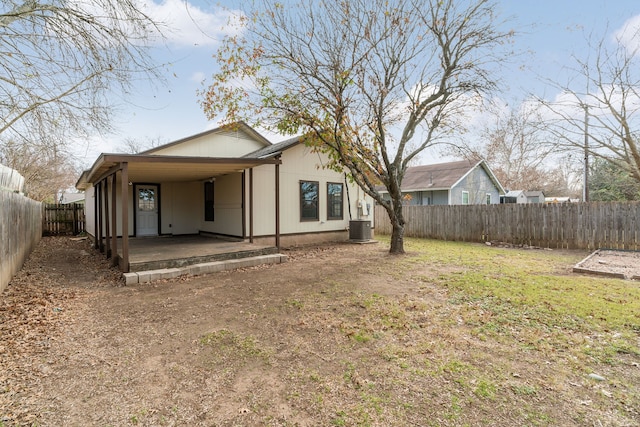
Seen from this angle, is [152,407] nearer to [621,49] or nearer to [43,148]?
[43,148]

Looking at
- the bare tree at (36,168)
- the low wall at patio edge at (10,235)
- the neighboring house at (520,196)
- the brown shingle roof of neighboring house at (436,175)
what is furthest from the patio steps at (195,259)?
the neighboring house at (520,196)

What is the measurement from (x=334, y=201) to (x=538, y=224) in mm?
7119

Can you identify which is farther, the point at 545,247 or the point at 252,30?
the point at 545,247

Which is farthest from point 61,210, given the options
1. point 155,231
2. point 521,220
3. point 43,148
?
point 521,220

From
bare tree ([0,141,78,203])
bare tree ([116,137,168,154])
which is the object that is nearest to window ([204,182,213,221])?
bare tree ([0,141,78,203])

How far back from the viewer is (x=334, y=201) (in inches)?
479

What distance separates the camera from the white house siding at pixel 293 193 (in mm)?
10016

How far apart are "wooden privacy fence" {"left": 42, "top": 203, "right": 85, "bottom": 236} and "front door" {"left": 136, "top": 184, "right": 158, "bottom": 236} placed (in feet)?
23.3

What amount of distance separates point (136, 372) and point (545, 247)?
12.0 m

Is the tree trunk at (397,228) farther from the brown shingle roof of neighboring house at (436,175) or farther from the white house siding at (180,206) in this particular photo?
the brown shingle roof of neighboring house at (436,175)

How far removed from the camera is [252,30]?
287 inches

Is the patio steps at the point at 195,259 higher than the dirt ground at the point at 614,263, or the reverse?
the patio steps at the point at 195,259

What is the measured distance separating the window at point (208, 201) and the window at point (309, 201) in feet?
11.3

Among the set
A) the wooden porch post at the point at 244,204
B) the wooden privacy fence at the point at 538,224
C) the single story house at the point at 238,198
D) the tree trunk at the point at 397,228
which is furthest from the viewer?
the single story house at the point at 238,198
